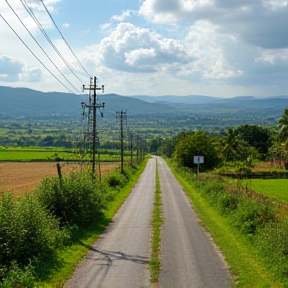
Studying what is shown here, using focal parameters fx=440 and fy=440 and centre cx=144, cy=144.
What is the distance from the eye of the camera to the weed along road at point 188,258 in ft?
41.5

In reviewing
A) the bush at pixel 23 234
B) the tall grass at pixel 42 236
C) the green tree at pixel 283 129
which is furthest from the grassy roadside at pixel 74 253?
the green tree at pixel 283 129

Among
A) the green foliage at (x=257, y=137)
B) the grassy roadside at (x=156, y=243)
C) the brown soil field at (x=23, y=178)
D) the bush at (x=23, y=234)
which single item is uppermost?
the green foliage at (x=257, y=137)

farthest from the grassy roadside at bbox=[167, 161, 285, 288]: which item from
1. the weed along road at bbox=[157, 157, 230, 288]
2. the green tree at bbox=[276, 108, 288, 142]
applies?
the green tree at bbox=[276, 108, 288, 142]

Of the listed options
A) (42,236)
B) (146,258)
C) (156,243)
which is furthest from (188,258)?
(42,236)

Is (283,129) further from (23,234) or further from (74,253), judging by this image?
(23,234)

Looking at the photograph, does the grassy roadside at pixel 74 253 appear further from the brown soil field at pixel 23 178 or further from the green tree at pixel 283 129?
the green tree at pixel 283 129

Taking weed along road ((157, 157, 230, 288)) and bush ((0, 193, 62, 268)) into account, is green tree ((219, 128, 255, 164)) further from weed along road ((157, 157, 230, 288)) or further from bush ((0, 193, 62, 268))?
bush ((0, 193, 62, 268))

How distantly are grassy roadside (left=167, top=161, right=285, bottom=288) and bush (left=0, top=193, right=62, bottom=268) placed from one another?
6059 millimetres

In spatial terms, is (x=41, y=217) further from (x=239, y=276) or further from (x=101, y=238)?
(x=239, y=276)

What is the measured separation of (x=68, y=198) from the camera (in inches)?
811

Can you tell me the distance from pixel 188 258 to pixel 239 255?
1.82 m

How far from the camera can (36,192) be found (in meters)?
20.5

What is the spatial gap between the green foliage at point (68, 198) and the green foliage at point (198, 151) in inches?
1551

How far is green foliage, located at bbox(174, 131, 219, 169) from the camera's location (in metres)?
60.3
